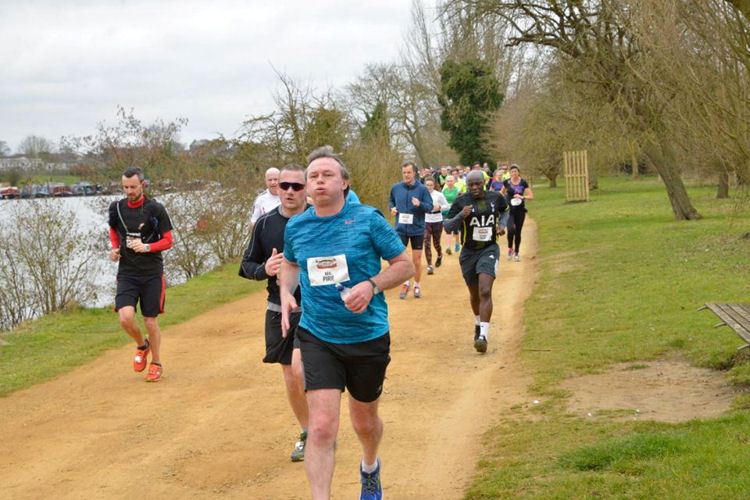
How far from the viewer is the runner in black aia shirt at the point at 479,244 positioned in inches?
423

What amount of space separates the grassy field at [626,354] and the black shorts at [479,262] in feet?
3.36

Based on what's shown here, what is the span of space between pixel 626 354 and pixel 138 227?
5424mm

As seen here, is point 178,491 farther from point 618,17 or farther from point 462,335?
point 618,17

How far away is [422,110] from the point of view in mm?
75250

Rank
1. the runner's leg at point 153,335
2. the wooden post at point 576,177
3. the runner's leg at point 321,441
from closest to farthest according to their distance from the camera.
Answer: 1. the runner's leg at point 321,441
2. the runner's leg at point 153,335
3. the wooden post at point 576,177

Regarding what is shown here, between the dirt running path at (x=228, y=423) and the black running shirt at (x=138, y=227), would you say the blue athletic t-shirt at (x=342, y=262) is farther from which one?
the black running shirt at (x=138, y=227)

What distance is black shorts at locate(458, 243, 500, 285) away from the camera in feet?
35.6

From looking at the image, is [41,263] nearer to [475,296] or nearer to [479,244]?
[475,296]

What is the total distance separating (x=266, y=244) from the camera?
6816 mm

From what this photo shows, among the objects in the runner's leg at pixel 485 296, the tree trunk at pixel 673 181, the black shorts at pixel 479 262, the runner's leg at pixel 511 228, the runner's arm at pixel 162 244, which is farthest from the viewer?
the tree trunk at pixel 673 181

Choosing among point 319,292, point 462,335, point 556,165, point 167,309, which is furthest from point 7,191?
point 556,165

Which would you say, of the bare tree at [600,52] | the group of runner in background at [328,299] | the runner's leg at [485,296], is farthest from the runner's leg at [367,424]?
the bare tree at [600,52]

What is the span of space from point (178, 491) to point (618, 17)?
62.8 ft

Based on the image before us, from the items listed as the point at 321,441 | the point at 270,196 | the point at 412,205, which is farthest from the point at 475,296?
the point at 321,441
